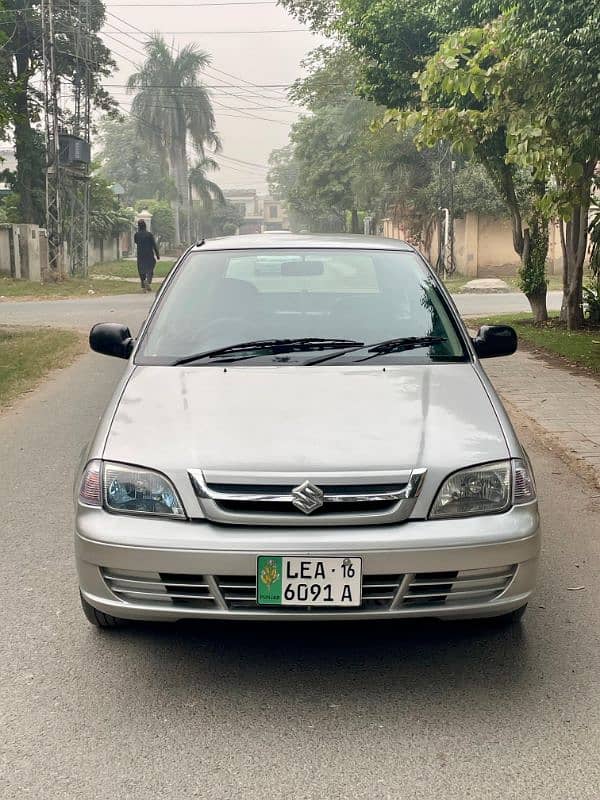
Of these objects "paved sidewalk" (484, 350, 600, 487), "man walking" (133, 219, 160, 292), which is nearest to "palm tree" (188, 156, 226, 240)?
"man walking" (133, 219, 160, 292)

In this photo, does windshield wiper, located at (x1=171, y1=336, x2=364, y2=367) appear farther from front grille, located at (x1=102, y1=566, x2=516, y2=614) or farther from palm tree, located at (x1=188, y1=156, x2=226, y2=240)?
palm tree, located at (x1=188, y1=156, x2=226, y2=240)

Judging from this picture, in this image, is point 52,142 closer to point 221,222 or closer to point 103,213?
point 103,213

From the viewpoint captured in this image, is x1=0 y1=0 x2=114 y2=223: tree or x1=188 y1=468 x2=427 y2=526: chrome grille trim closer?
x1=188 y1=468 x2=427 y2=526: chrome grille trim

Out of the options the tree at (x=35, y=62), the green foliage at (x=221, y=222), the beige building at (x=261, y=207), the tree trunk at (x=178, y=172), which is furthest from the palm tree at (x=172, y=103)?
the beige building at (x=261, y=207)

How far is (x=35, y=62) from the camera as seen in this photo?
31.4 m

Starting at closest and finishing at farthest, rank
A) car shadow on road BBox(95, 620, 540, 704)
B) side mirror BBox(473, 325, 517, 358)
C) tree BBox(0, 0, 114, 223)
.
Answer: car shadow on road BBox(95, 620, 540, 704) < side mirror BBox(473, 325, 517, 358) < tree BBox(0, 0, 114, 223)

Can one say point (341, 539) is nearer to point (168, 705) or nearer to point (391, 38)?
point (168, 705)

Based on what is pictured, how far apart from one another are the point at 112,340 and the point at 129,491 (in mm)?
1522

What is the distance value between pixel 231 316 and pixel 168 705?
6.29 ft

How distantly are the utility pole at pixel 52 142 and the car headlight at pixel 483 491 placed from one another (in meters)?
24.2

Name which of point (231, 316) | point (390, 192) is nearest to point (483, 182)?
point (390, 192)

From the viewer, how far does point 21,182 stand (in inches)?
1275

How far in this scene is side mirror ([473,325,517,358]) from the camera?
4484 millimetres

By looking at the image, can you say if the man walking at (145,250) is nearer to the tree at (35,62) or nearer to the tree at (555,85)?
the tree at (35,62)
